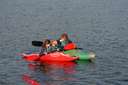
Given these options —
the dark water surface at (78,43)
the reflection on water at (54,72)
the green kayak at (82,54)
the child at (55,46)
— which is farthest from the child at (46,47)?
the dark water surface at (78,43)

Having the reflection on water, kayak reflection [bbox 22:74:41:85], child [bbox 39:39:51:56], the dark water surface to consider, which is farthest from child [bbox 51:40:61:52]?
kayak reflection [bbox 22:74:41:85]

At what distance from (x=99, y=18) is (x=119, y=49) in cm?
3073

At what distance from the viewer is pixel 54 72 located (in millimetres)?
33438

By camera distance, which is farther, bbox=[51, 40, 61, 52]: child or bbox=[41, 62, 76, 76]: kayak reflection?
bbox=[51, 40, 61, 52]: child

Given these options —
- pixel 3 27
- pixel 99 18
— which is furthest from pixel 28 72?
pixel 99 18

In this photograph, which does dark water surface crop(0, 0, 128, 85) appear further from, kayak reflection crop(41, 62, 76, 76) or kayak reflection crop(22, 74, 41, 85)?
kayak reflection crop(22, 74, 41, 85)

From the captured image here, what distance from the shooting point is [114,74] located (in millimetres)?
32562

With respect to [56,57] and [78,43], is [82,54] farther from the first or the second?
[78,43]

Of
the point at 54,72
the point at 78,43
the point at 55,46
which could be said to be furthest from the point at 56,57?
the point at 78,43

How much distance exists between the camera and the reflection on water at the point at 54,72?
3070cm

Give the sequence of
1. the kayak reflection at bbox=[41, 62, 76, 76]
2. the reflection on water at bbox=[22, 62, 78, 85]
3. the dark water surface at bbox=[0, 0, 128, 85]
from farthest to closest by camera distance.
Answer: the kayak reflection at bbox=[41, 62, 76, 76] < the dark water surface at bbox=[0, 0, 128, 85] < the reflection on water at bbox=[22, 62, 78, 85]

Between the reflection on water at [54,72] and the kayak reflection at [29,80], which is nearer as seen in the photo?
the kayak reflection at [29,80]

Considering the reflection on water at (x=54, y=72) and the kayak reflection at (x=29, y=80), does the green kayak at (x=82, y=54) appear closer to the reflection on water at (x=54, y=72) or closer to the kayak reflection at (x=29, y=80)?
the reflection on water at (x=54, y=72)

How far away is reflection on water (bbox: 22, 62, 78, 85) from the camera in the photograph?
30703 millimetres
